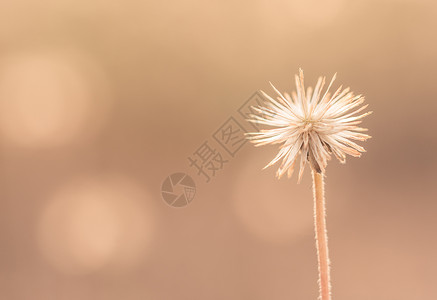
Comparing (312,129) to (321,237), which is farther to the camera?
(312,129)

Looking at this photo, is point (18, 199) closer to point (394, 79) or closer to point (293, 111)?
point (394, 79)

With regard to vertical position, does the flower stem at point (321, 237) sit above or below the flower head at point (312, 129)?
below

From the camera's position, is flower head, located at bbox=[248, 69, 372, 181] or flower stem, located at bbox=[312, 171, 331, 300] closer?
flower stem, located at bbox=[312, 171, 331, 300]

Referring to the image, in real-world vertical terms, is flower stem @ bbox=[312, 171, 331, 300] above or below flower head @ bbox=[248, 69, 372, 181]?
below

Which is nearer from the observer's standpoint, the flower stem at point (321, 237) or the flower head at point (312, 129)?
the flower stem at point (321, 237)

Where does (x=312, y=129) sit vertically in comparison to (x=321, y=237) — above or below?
above
